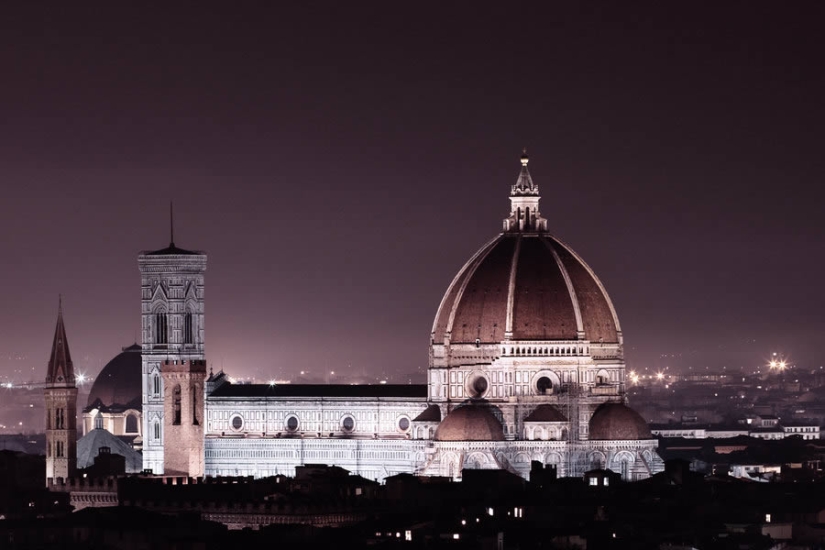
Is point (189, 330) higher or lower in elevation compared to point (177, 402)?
higher

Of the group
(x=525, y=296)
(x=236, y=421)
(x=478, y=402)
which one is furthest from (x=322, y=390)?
(x=525, y=296)

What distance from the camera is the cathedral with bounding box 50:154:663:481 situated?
164125 millimetres

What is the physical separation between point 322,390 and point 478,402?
11.5m

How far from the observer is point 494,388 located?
553 ft

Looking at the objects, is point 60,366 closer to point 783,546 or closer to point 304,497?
point 304,497

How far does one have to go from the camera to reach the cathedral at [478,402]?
538 ft

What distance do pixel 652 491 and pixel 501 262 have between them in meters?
26.3

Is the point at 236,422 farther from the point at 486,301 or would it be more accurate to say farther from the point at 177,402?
the point at 486,301

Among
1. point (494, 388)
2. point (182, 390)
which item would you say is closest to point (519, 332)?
point (494, 388)

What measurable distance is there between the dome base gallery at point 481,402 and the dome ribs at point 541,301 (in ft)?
0.15

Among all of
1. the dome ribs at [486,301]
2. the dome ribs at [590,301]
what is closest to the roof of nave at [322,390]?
the dome ribs at [486,301]

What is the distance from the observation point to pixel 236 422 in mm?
175750

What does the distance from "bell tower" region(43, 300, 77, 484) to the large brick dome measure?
1957 cm

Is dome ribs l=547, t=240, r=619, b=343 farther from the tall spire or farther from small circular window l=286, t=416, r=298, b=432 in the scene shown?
small circular window l=286, t=416, r=298, b=432
